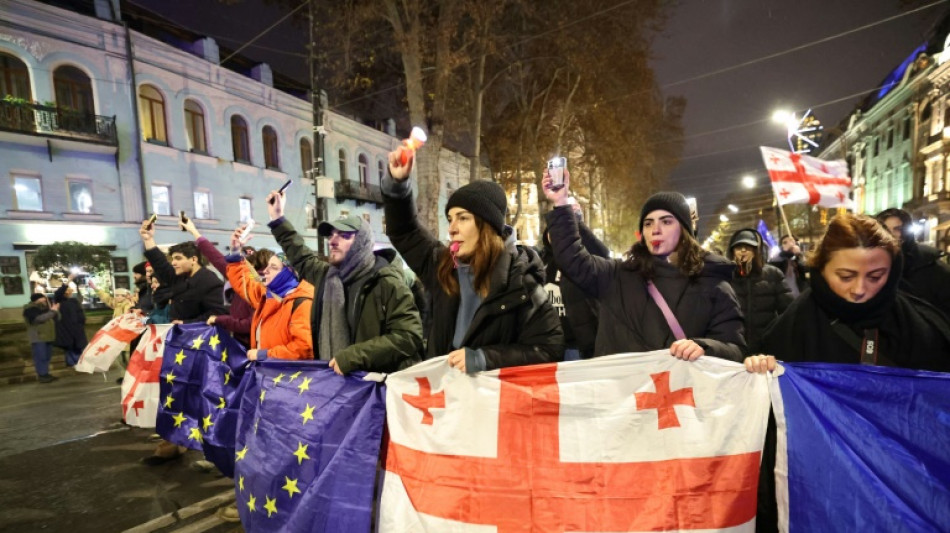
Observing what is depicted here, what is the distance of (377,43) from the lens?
1346 centimetres

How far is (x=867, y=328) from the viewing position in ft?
6.99

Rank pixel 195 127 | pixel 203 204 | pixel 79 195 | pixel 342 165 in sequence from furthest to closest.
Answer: pixel 342 165, pixel 203 204, pixel 195 127, pixel 79 195

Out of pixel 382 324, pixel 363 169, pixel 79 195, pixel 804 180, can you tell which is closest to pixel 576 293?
pixel 382 324

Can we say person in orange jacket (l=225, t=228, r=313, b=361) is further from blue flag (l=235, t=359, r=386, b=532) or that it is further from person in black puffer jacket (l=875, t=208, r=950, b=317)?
person in black puffer jacket (l=875, t=208, r=950, b=317)

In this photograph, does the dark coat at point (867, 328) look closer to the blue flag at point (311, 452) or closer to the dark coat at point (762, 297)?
the blue flag at point (311, 452)

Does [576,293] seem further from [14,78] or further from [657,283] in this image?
[14,78]

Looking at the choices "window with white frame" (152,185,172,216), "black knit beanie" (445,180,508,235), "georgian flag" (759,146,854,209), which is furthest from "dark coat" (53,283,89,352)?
"georgian flag" (759,146,854,209)

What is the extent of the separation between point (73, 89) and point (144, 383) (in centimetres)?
1793

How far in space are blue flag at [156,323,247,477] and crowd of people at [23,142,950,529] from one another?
0.47 metres

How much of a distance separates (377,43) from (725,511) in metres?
14.2

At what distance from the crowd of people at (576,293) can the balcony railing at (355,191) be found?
2375 cm

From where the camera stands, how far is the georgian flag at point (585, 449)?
209 centimetres

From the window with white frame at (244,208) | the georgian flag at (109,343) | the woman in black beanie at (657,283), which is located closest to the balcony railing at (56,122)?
the window with white frame at (244,208)

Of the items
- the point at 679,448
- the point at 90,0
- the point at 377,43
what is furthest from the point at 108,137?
the point at 679,448
